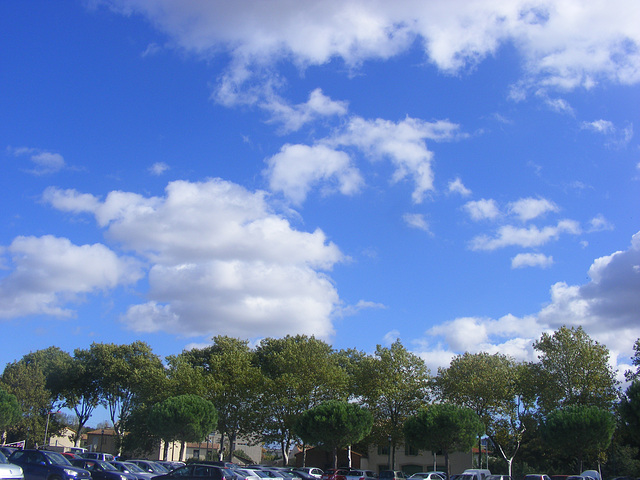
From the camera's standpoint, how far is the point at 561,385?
46875 millimetres

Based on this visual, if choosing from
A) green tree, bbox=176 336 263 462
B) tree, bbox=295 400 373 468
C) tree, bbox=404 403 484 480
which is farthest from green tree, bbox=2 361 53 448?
tree, bbox=404 403 484 480

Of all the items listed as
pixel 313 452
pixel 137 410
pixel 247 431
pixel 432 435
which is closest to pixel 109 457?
pixel 247 431

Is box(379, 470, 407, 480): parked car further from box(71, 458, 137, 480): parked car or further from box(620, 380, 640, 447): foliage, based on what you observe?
box(71, 458, 137, 480): parked car

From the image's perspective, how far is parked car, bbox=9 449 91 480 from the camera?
21.5 meters

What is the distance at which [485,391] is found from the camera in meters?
48.7

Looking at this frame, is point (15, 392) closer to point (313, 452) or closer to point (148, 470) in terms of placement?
point (313, 452)

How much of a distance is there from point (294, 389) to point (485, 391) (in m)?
17.6

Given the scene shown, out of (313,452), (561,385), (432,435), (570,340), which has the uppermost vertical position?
(570,340)

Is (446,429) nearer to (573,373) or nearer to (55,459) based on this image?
(573,373)

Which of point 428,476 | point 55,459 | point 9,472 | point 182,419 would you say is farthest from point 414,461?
point 9,472

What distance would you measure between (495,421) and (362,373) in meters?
12.7

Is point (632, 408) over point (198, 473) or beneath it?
over

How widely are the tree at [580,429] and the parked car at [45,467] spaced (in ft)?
98.9

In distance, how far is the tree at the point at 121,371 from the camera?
66.9 metres
